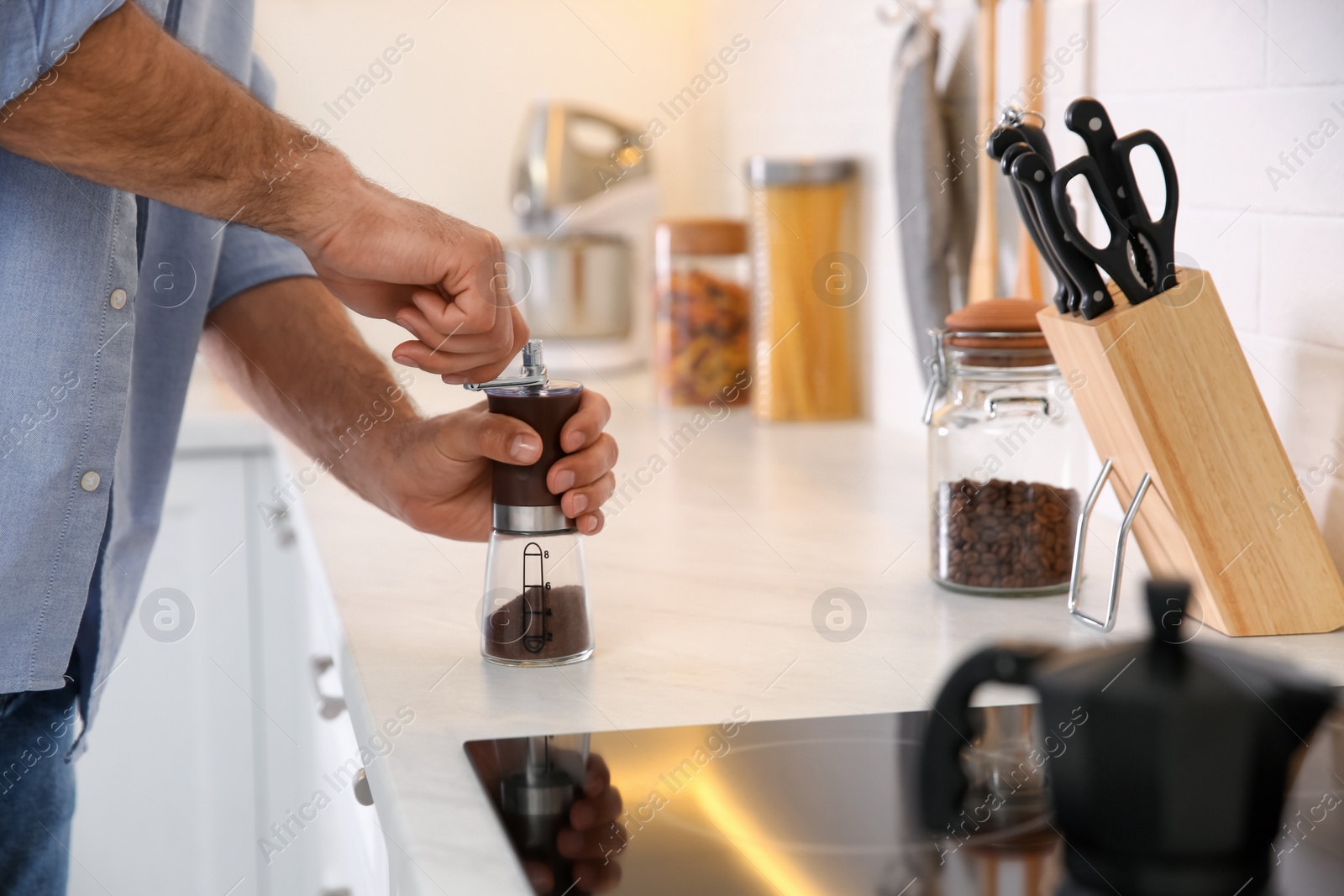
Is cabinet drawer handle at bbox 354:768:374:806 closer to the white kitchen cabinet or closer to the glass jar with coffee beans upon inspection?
the glass jar with coffee beans

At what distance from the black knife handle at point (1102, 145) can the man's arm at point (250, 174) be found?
14.1 inches

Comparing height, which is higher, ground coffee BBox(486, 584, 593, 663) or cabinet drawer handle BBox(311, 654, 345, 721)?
ground coffee BBox(486, 584, 593, 663)

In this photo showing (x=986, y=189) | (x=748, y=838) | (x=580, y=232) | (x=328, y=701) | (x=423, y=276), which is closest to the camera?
(x=748, y=838)

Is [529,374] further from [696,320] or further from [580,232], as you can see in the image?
[580,232]

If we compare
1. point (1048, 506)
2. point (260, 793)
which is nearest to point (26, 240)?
point (1048, 506)

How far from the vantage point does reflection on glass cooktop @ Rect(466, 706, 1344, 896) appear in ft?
1.74

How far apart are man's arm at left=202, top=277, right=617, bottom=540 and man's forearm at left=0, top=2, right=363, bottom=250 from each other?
0.18 m

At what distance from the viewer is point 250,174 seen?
67 cm

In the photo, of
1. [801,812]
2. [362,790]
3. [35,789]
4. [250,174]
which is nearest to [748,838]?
[801,812]

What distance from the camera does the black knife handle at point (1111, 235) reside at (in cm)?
77

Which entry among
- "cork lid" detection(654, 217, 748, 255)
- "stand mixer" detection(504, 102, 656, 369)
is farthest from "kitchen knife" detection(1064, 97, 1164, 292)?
"stand mixer" detection(504, 102, 656, 369)

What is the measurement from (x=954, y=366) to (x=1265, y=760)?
1.74 ft

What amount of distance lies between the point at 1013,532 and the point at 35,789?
2.39 feet

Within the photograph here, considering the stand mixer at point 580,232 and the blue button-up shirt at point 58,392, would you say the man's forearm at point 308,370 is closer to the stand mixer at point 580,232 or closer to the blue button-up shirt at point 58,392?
the blue button-up shirt at point 58,392
